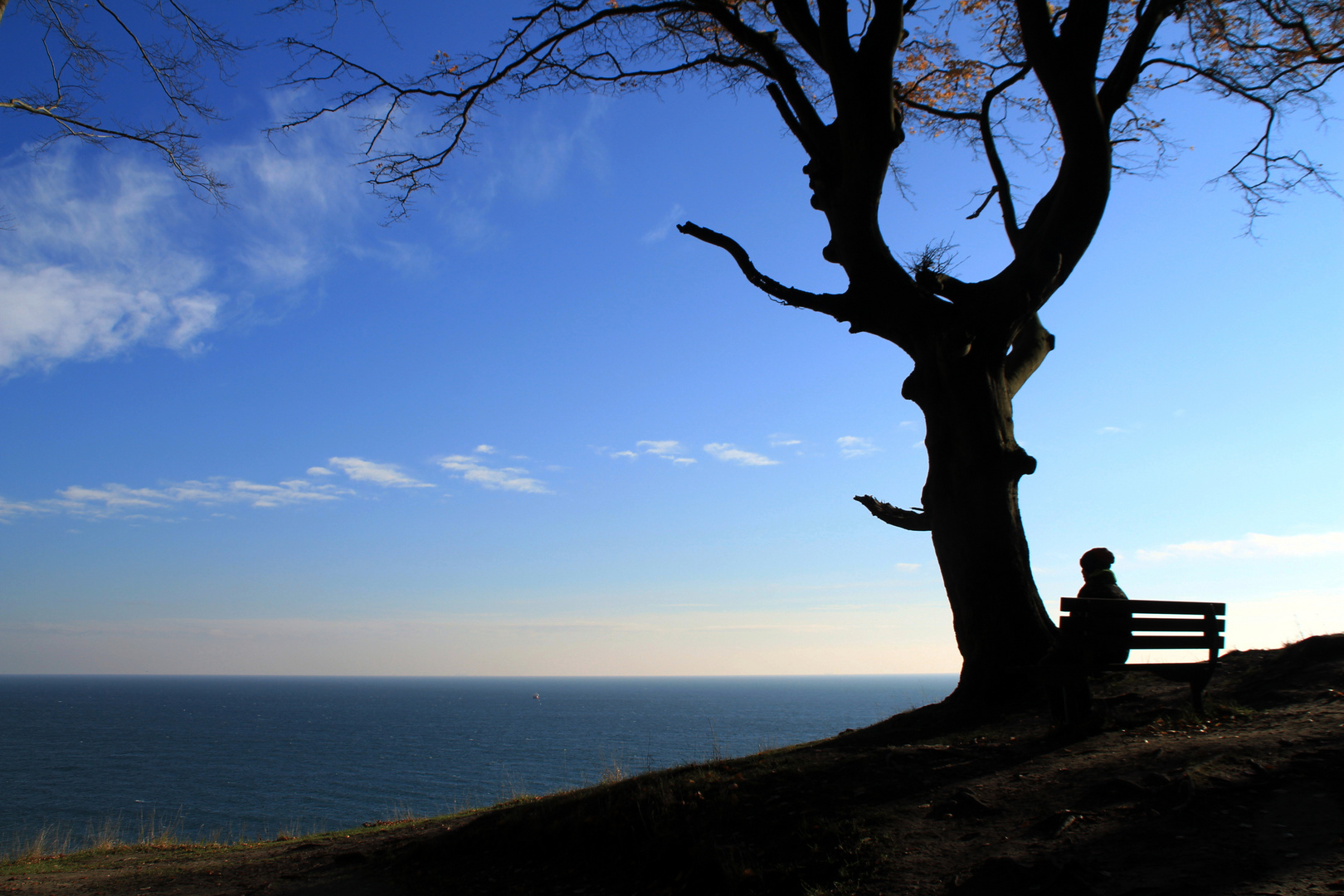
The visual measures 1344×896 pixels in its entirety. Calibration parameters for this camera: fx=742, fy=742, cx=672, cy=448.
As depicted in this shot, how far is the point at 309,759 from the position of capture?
235 ft

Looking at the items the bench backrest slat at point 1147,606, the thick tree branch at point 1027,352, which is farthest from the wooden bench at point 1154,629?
the thick tree branch at point 1027,352

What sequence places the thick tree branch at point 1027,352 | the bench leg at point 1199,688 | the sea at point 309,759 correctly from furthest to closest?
1. the sea at point 309,759
2. the thick tree branch at point 1027,352
3. the bench leg at point 1199,688

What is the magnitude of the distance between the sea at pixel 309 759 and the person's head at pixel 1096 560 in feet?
11.7

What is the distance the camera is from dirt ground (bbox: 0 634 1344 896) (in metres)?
3.45

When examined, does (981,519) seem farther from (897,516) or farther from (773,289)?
(773,289)

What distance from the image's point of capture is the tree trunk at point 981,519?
722 cm

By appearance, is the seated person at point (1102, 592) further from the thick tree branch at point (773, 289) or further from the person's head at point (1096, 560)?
the thick tree branch at point (773, 289)

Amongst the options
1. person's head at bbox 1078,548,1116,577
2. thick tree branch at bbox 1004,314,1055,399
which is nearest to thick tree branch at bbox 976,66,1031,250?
thick tree branch at bbox 1004,314,1055,399

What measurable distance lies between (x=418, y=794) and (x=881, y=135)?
54322mm

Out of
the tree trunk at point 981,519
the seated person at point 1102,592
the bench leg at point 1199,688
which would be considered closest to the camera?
the seated person at point 1102,592

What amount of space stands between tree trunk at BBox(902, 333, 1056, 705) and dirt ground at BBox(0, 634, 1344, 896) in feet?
2.27

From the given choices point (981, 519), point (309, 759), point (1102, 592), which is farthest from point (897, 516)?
point (309, 759)

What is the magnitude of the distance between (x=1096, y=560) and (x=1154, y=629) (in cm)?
75

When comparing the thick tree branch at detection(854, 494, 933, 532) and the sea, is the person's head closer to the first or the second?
the thick tree branch at detection(854, 494, 933, 532)
